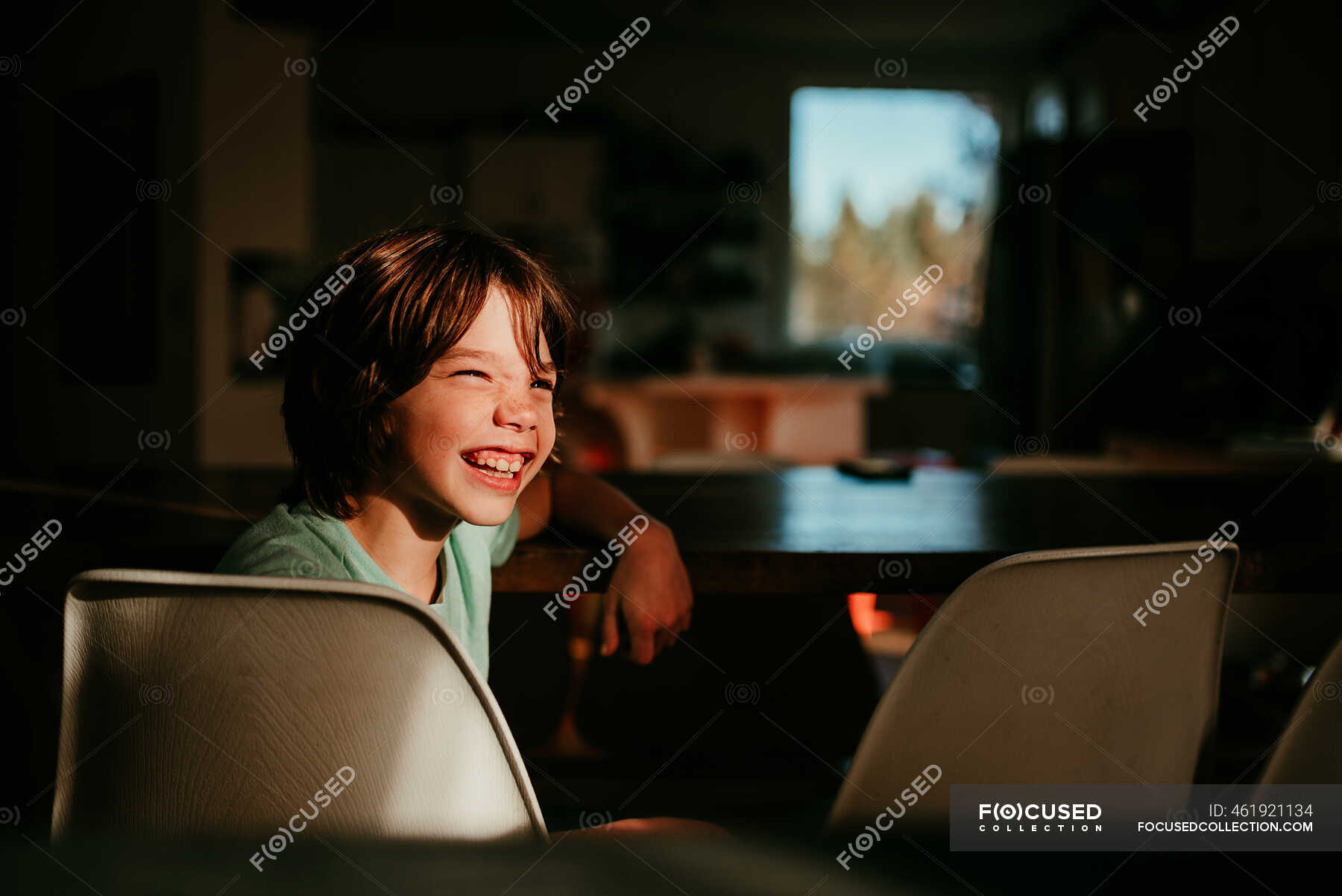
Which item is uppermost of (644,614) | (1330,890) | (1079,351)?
(1079,351)

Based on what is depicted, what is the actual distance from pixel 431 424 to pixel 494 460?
0.06 meters

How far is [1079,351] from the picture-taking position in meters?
3.06

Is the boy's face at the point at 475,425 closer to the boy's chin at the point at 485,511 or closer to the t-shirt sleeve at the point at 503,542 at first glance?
the boy's chin at the point at 485,511

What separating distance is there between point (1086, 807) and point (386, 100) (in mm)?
5723

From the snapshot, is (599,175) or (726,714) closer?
(726,714)

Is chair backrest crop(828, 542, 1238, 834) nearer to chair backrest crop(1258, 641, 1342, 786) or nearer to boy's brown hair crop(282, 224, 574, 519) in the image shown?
chair backrest crop(1258, 641, 1342, 786)

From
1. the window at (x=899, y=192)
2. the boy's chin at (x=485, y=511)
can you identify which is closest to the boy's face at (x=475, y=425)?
the boy's chin at (x=485, y=511)

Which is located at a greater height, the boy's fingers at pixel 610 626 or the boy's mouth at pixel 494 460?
the boy's mouth at pixel 494 460

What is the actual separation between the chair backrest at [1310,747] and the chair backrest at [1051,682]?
2.1 inches

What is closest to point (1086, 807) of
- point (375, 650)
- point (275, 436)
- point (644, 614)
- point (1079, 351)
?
point (644, 614)

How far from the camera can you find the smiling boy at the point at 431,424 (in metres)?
0.78

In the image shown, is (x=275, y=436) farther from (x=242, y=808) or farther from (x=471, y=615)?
(x=242, y=808)

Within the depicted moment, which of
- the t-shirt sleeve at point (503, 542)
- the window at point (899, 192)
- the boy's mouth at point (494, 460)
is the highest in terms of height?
the window at point (899, 192)

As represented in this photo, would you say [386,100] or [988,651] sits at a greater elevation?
[386,100]
